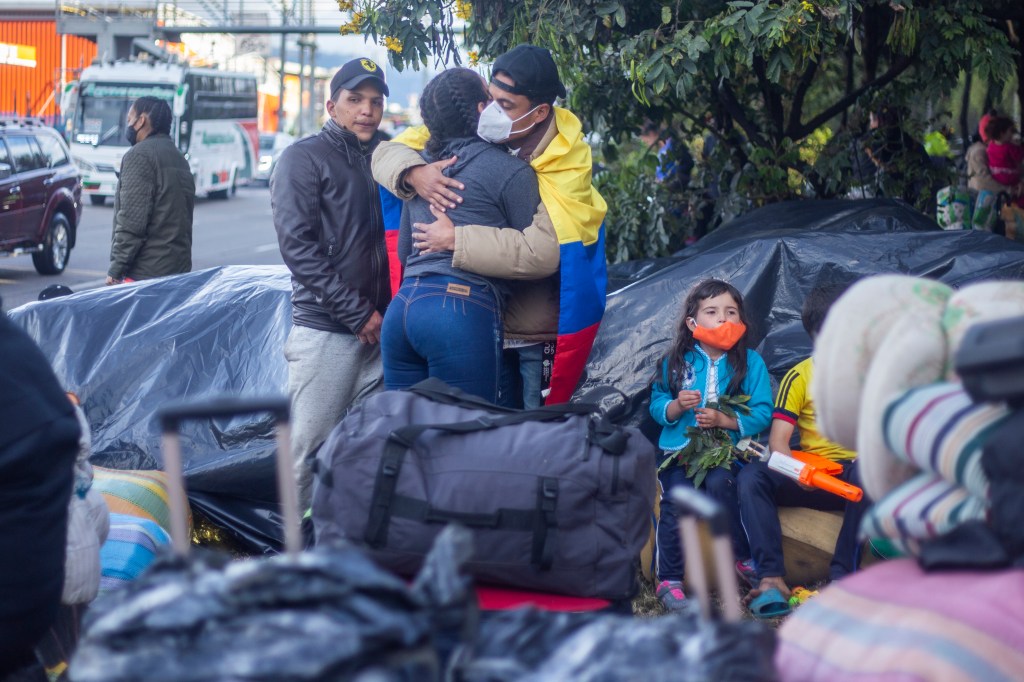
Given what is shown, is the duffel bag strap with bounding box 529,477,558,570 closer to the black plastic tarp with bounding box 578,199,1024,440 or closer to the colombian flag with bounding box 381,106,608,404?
the colombian flag with bounding box 381,106,608,404

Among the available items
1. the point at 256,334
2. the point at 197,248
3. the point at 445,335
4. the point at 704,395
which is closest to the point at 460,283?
the point at 445,335

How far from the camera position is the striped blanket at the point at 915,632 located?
63.1 inches

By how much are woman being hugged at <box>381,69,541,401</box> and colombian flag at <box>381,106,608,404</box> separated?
0.09 meters

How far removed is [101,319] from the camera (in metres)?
5.14

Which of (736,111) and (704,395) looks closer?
(704,395)

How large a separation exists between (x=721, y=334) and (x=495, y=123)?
Answer: 1183 millimetres

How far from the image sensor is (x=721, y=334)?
13.7 ft

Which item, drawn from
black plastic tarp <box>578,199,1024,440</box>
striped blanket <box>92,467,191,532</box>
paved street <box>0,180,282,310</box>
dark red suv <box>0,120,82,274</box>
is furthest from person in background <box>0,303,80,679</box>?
dark red suv <box>0,120,82,274</box>

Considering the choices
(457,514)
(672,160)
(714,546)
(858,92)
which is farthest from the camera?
(672,160)

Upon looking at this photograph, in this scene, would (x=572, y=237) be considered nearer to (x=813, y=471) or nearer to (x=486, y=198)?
(x=486, y=198)

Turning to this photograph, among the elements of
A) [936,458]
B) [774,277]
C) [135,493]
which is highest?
[936,458]

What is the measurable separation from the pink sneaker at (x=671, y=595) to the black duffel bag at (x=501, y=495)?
1.37 m

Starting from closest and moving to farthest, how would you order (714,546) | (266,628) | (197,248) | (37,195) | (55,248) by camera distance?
(266,628) < (714,546) < (37,195) < (55,248) < (197,248)

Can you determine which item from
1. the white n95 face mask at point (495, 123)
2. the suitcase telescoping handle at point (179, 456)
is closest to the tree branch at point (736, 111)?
the white n95 face mask at point (495, 123)
